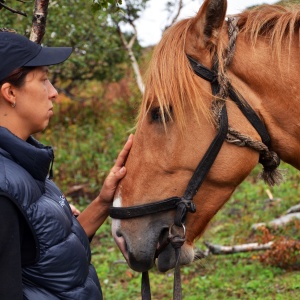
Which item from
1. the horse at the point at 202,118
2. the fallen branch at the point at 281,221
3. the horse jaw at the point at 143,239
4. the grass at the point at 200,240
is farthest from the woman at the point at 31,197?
the fallen branch at the point at 281,221

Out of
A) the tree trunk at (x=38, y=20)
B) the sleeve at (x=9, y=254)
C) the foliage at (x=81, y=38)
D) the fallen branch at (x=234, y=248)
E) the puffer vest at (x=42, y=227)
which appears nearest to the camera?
the sleeve at (x=9, y=254)

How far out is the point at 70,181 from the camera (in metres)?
8.53

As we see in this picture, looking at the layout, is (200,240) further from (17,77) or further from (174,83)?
(17,77)

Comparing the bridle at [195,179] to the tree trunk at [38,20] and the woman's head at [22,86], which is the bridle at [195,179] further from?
the tree trunk at [38,20]

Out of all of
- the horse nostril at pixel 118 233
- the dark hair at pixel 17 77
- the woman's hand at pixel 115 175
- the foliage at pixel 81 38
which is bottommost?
the foliage at pixel 81 38

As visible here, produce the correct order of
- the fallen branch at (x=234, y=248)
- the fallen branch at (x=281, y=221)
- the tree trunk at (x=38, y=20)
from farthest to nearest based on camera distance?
the fallen branch at (x=281, y=221) → the fallen branch at (x=234, y=248) → the tree trunk at (x=38, y=20)

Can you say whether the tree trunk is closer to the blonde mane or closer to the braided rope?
the blonde mane

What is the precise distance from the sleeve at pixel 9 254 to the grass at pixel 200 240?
1433 millimetres

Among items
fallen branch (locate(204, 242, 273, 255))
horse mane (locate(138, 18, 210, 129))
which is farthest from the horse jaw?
fallen branch (locate(204, 242, 273, 255))

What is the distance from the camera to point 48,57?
7.02ft

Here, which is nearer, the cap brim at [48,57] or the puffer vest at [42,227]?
the puffer vest at [42,227]

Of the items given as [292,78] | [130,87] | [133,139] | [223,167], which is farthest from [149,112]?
[130,87]

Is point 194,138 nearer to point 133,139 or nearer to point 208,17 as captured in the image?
point 133,139

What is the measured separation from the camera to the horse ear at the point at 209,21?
2279 millimetres
